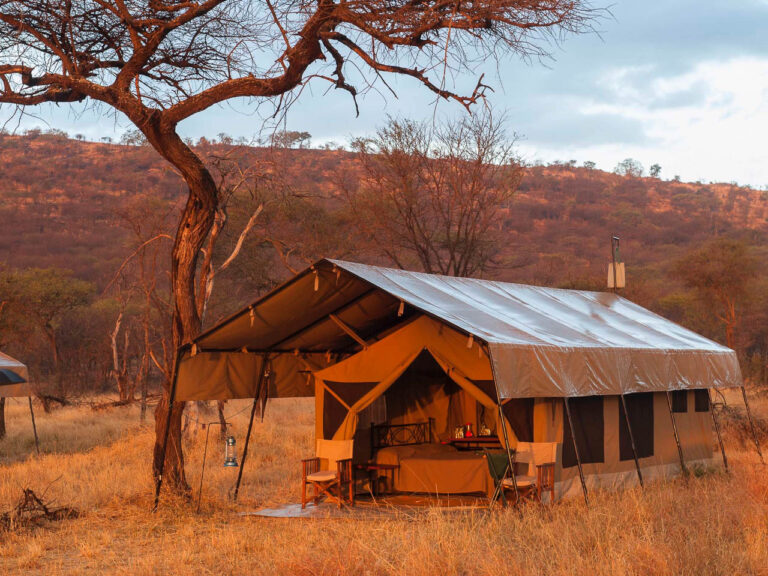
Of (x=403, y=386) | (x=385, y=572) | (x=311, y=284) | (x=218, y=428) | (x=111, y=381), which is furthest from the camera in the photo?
(x=111, y=381)

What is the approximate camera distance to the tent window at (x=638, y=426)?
10.1 metres

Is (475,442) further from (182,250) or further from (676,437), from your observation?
(182,250)

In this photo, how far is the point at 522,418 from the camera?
29.8 feet

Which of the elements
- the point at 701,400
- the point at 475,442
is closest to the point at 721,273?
the point at 701,400

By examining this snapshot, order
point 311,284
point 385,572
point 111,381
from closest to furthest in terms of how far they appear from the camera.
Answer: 1. point 385,572
2. point 311,284
3. point 111,381

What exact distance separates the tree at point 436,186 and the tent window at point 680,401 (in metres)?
8.85

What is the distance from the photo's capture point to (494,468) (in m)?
9.07

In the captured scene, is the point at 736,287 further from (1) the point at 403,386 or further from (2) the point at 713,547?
(2) the point at 713,547

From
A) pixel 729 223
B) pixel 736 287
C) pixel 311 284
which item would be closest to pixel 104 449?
pixel 311 284

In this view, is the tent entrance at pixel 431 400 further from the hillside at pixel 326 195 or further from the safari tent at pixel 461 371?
the hillside at pixel 326 195

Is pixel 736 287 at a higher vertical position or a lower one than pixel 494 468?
higher

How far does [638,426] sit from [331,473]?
360 cm

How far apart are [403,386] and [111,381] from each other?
17.1 meters

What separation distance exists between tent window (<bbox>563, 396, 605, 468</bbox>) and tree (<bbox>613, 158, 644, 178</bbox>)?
7024 cm
